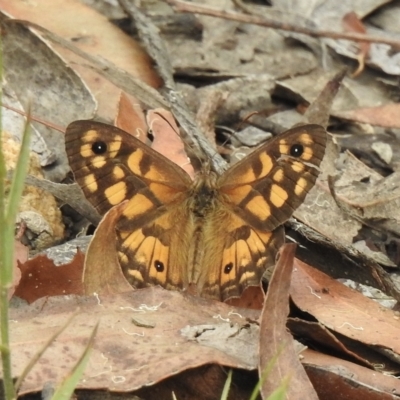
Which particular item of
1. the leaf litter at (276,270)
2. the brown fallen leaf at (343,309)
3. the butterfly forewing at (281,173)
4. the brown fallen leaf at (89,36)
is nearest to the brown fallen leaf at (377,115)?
the leaf litter at (276,270)

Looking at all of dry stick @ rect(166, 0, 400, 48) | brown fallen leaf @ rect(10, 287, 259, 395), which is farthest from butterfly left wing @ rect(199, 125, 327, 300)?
dry stick @ rect(166, 0, 400, 48)

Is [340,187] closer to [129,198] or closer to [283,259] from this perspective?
[129,198]

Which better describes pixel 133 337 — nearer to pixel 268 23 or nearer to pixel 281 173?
pixel 281 173

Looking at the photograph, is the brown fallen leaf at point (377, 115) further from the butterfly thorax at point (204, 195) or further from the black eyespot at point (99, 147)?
the black eyespot at point (99, 147)

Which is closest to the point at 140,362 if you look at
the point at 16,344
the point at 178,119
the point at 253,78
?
the point at 16,344

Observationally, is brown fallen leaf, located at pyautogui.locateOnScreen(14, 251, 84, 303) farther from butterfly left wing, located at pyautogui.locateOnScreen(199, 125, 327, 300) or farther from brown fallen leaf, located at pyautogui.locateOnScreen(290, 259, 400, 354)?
brown fallen leaf, located at pyautogui.locateOnScreen(290, 259, 400, 354)
